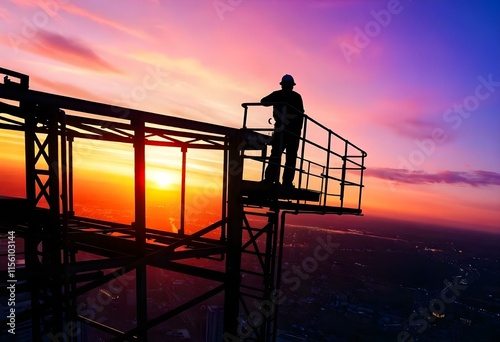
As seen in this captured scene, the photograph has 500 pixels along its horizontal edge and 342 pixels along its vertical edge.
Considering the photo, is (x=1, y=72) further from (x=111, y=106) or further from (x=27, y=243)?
(x=27, y=243)

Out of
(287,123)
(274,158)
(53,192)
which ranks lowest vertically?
(53,192)

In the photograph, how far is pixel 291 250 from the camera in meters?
80.9

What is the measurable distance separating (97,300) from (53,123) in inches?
1486

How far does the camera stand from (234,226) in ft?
19.8

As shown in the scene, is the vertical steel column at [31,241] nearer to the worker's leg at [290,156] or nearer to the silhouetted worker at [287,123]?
the silhouetted worker at [287,123]
